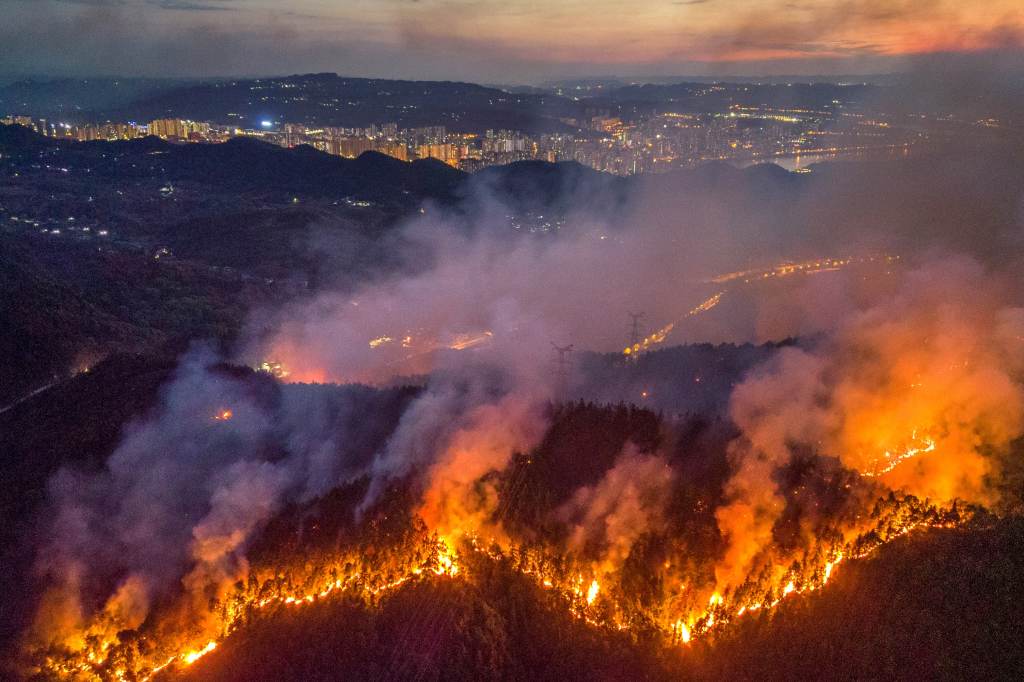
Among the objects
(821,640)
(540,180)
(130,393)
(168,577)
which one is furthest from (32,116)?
(821,640)

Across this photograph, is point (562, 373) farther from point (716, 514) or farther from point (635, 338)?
point (716, 514)

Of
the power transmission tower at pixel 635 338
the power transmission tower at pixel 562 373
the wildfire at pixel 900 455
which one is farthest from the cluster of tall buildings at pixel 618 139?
the wildfire at pixel 900 455

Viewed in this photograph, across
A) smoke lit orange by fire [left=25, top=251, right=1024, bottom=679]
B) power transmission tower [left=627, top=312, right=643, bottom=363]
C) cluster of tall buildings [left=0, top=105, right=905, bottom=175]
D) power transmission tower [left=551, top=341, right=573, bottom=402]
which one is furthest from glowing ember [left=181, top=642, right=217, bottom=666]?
cluster of tall buildings [left=0, top=105, right=905, bottom=175]

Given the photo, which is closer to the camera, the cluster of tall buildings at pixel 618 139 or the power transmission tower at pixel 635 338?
the power transmission tower at pixel 635 338

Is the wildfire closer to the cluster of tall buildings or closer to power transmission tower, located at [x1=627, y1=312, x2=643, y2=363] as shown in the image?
power transmission tower, located at [x1=627, y1=312, x2=643, y2=363]

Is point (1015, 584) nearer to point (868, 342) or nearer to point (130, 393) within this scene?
point (868, 342)

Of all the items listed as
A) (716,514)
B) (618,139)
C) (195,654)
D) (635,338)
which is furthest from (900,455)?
(618,139)

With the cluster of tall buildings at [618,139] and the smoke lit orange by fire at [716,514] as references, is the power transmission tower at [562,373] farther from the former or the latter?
the cluster of tall buildings at [618,139]

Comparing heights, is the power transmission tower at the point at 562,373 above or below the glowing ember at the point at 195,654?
above

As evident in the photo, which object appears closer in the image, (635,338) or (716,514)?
(716,514)
